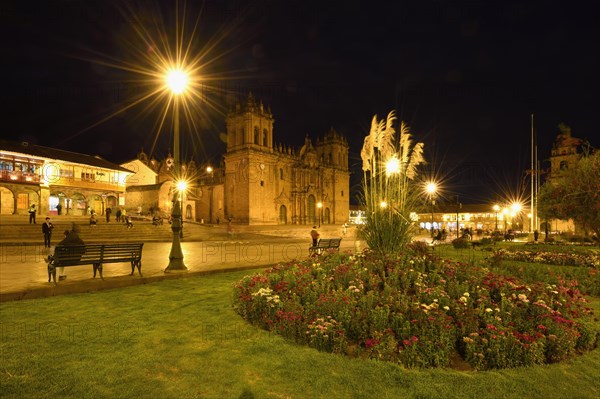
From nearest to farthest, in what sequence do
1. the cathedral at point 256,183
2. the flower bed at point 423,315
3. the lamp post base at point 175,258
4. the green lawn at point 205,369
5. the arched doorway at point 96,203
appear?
the green lawn at point 205,369 < the flower bed at point 423,315 < the lamp post base at point 175,258 < the arched doorway at point 96,203 < the cathedral at point 256,183

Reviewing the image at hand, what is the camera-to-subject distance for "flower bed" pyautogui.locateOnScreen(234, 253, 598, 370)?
4.54m

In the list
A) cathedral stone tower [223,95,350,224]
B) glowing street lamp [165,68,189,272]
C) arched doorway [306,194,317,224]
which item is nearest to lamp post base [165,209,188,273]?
glowing street lamp [165,68,189,272]

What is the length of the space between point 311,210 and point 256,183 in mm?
14072

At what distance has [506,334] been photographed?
4.78 metres

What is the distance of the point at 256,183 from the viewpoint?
48000 millimetres

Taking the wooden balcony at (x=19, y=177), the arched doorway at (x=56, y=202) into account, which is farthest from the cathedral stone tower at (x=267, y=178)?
the wooden balcony at (x=19, y=177)

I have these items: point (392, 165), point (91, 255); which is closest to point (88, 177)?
point (91, 255)

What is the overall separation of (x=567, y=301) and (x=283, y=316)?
490 cm

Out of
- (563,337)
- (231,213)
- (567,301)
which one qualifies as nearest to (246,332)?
(563,337)

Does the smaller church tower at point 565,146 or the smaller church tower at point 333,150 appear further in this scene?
the smaller church tower at point 333,150

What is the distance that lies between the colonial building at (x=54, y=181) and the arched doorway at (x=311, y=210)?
27390mm

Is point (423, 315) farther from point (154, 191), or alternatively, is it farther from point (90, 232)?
point (154, 191)

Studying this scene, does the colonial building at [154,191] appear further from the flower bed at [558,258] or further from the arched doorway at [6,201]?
the flower bed at [558,258]

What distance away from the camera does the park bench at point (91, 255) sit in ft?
28.0
